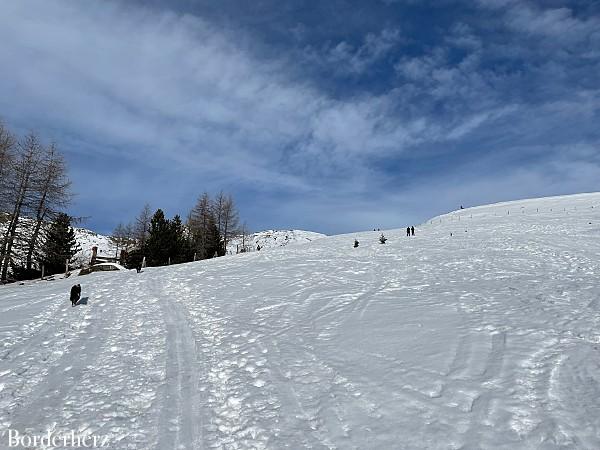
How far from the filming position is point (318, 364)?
9.16 metres

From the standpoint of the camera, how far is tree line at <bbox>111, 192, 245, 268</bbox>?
46688 mm

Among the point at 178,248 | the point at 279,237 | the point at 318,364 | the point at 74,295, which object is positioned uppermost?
the point at 279,237

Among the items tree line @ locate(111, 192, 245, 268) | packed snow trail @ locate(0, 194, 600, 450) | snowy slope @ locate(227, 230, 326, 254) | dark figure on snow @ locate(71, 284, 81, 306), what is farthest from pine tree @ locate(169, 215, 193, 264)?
snowy slope @ locate(227, 230, 326, 254)

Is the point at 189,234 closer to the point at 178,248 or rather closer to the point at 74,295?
the point at 178,248

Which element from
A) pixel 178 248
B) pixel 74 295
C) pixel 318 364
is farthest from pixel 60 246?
pixel 318 364

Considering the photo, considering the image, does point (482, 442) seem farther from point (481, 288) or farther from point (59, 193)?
point (59, 193)

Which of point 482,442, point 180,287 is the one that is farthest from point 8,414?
point 180,287

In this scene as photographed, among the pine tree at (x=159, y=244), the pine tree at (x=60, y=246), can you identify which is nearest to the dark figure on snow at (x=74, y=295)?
the pine tree at (x=60, y=246)

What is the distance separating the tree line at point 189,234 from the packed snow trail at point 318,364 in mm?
27906

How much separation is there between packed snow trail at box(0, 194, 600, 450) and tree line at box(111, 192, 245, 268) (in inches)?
1099

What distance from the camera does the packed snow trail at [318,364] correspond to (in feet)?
21.3

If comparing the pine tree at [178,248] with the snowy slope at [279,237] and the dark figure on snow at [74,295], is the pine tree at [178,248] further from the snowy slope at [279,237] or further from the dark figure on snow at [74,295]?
the snowy slope at [279,237]

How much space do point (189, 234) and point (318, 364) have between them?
5541cm

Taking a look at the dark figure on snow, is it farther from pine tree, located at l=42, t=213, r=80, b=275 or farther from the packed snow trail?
pine tree, located at l=42, t=213, r=80, b=275
